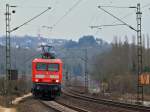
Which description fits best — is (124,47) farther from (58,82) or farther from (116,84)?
(58,82)

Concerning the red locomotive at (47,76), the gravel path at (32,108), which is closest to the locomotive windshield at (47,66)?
the red locomotive at (47,76)

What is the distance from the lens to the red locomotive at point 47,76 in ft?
158

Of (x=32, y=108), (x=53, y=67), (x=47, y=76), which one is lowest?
(x=32, y=108)

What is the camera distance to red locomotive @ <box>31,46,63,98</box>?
158 feet

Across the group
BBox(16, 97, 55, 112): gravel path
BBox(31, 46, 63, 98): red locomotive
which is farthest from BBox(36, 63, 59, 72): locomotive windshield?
BBox(16, 97, 55, 112): gravel path

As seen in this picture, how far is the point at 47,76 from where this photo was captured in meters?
48.5

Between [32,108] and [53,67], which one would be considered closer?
[32,108]

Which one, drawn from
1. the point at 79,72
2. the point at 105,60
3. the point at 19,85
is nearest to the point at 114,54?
the point at 105,60

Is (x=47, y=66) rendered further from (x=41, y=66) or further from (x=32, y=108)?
(x=32, y=108)

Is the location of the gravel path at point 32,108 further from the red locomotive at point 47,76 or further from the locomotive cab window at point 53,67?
the locomotive cab window at point 53,67

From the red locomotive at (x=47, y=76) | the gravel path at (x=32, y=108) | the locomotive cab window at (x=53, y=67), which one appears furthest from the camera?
the locomotive cab window at (x=53, y=67)

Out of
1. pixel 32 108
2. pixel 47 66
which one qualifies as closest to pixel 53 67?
pixel 47 66

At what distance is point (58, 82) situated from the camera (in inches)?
1913

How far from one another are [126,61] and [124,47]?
48.0ft
